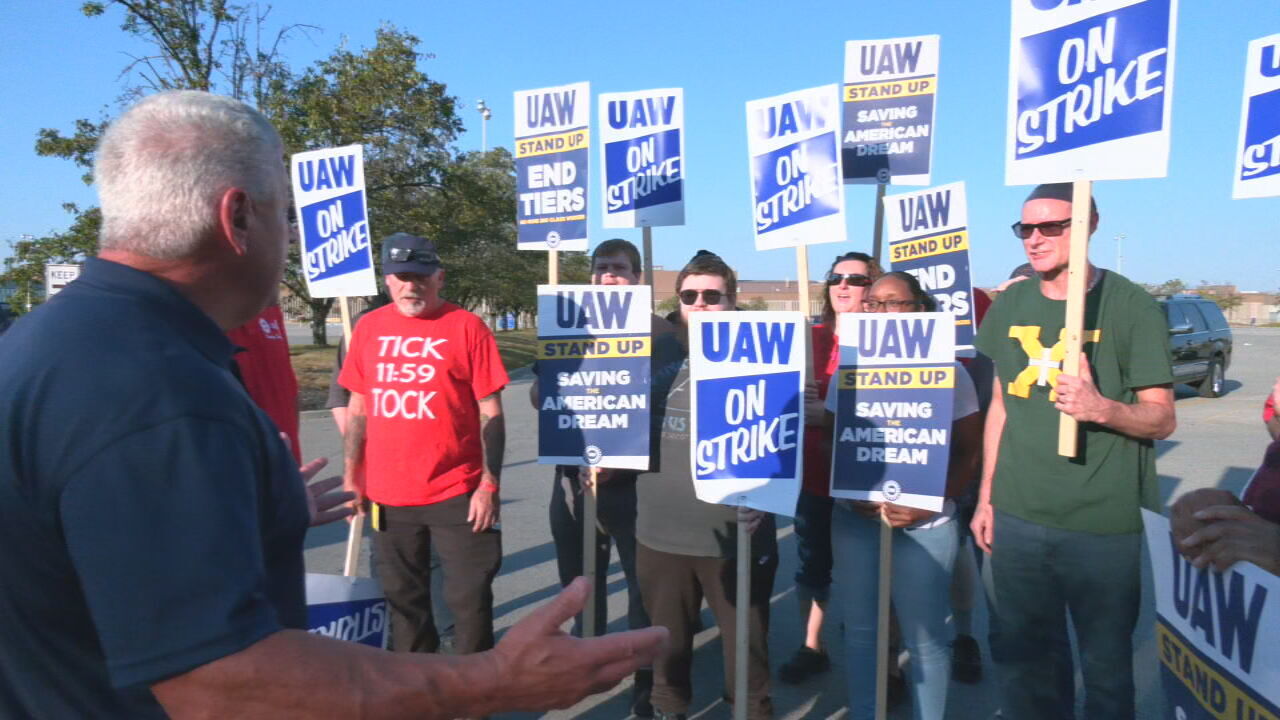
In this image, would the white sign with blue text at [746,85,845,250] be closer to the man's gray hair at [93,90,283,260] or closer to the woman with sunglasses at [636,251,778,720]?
the woman with sunglasses at [636,251,778,720]

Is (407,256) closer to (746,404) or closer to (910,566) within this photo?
(746,404)

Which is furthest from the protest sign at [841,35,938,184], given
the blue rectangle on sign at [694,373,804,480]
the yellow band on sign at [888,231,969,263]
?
the blue rectangle on sign at [694,373,804,480]

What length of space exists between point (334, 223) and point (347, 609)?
2233mm

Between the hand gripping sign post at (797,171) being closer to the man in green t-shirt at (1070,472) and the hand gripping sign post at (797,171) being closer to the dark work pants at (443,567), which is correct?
the man in green t-shirt at (1070,472)

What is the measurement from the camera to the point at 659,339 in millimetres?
4129

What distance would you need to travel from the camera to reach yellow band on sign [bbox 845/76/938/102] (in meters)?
5.60

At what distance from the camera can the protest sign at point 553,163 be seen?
4680 mm

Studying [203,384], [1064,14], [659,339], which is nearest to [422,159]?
[659,339]

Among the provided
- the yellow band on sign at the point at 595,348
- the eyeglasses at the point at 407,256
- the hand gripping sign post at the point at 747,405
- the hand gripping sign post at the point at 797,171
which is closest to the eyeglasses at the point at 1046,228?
the hand gripping sign post at the point at 797,171

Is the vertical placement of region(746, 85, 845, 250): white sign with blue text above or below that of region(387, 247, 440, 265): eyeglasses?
above

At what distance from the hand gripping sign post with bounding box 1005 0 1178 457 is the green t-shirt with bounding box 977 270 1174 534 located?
0.14 m

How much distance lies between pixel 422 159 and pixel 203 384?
2082 centimetres

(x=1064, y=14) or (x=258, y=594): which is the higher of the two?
(x=1064, y=14)

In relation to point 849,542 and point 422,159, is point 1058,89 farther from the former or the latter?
point 422,159
